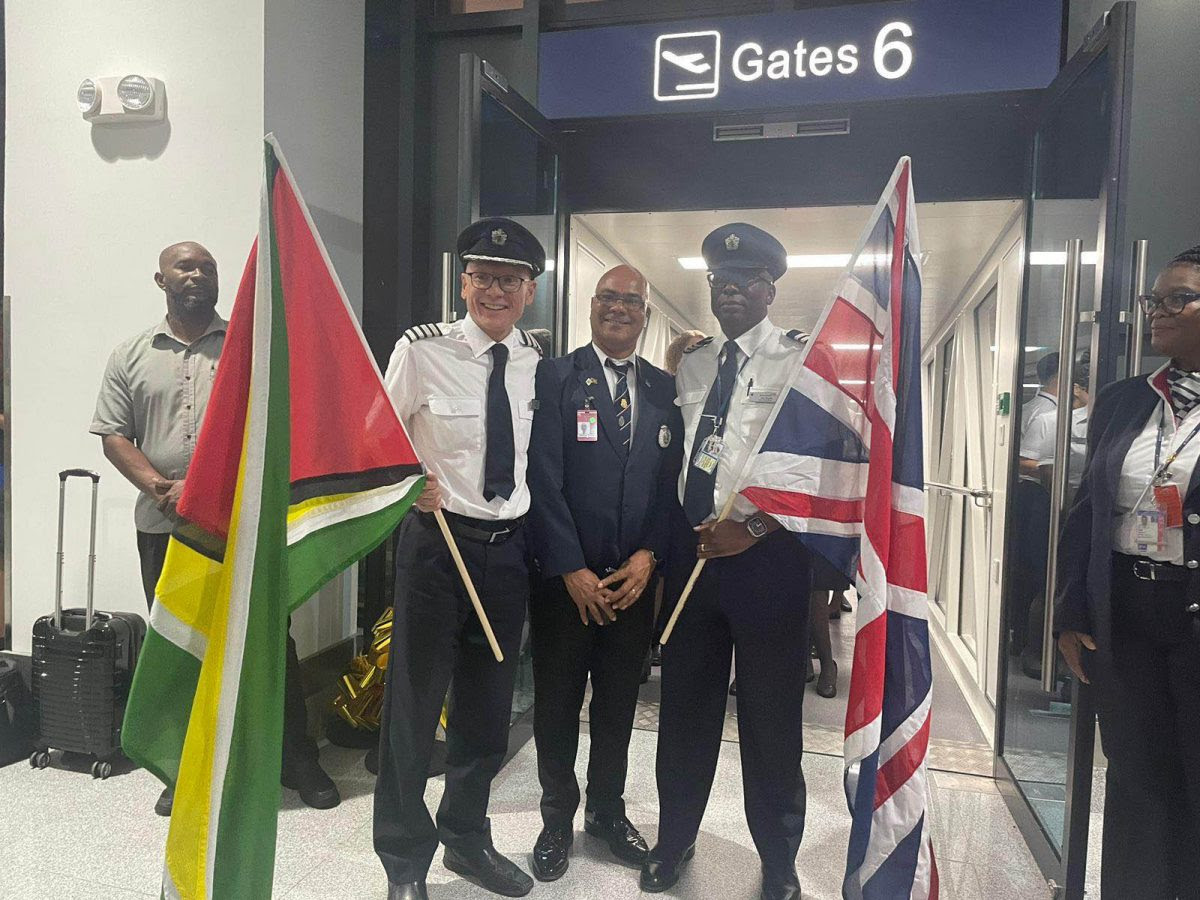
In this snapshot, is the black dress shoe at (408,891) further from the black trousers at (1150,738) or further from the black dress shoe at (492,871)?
the black trousers at (1150,738)

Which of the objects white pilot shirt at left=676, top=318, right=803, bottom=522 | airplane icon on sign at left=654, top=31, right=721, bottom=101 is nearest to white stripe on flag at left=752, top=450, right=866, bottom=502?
white pilot shirt at left=676, top=318, right=803, bottom=522

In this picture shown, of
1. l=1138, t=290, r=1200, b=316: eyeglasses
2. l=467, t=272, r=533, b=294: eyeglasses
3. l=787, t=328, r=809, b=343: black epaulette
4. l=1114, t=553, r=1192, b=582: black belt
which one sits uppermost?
l=467, t=272, r=533, b=294: eyeglasses

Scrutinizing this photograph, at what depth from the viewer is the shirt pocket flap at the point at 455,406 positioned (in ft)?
6.68

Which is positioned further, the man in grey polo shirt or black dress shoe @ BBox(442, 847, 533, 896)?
the man in grey polo shirt

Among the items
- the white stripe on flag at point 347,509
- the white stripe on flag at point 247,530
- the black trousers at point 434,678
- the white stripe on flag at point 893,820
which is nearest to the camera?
the white stripe on flag at point 247,530

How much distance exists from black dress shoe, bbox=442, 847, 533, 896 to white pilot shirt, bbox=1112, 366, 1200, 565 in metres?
1.65

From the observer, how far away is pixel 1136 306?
215cm

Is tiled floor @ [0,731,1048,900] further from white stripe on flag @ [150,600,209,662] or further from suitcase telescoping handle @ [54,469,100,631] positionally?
white stripe on flag @ [150,600,209,662]

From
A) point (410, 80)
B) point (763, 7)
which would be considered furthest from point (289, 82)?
point (763, 7)

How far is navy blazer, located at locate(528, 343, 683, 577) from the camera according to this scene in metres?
2.13

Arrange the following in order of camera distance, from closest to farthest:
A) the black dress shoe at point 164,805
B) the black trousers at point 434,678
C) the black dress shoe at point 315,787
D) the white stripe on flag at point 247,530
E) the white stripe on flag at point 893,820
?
the white stripe on flag at point 247,530 < the white stripe on flag at point 893,820 < the black trousers at point 434,678 < the black dress shoe at point 164,805 < the black dress shoe at point 315,787

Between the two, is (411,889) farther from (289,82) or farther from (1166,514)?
(289,82)

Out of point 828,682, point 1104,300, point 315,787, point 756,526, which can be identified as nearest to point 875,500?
point 756,526

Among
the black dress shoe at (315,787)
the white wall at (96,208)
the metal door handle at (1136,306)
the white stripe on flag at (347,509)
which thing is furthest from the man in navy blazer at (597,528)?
the white wall at (96,208)
